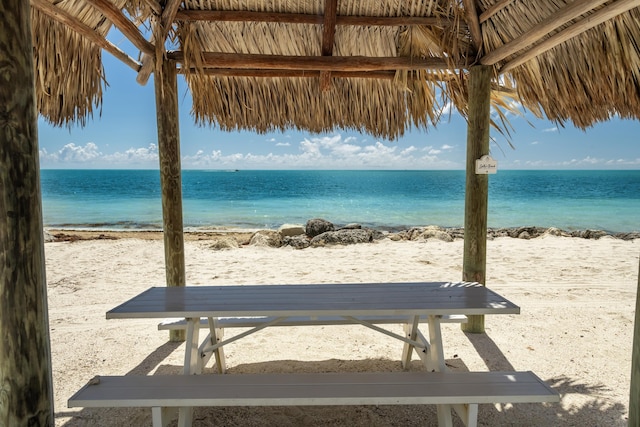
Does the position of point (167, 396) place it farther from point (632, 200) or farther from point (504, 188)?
point (504, 188)

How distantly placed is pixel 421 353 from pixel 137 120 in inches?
1872

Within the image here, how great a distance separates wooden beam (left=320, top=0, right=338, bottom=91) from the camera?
304cm

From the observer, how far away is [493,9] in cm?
287

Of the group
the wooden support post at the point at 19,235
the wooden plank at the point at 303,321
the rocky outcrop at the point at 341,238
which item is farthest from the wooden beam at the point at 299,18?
the rocky outcrop at the point at 341,238

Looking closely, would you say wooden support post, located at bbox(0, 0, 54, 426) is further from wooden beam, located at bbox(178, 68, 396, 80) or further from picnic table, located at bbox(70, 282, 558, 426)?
wooden beam, located at bbox(178, 68, 396, 80)

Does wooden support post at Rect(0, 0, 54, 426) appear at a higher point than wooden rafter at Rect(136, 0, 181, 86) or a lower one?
lower

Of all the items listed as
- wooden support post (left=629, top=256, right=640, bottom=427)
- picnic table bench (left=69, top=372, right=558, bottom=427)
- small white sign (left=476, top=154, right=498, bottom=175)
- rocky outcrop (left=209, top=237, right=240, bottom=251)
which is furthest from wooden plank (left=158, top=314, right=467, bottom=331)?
rocky outcrop (left=209, top=237, right=240, bottom=251)

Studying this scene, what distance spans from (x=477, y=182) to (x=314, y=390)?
221 centimetres

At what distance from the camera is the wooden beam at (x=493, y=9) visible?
2.76m

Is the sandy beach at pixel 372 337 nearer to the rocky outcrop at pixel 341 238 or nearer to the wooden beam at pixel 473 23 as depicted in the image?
the rocky outcrop at pixel 341 238

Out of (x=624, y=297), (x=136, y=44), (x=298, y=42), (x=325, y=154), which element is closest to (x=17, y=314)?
(x=136, y=44)

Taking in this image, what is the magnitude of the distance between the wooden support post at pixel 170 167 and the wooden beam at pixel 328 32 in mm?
1212

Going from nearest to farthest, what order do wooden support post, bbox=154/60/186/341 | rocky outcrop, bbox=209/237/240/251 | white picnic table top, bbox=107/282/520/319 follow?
white picnic table top, bbox=107/282/520/319
wooden support post, bbox=154/60/186/341
rocky outcrop, bbox=209/237/240/251

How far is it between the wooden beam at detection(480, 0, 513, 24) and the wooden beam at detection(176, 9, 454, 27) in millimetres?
229
